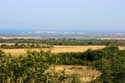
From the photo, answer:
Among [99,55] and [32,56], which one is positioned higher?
[32,56]

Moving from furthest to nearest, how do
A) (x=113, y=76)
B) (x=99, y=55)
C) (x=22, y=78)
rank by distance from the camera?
(x=99, y=55), (x=113, y=76), (x=22, y=78)

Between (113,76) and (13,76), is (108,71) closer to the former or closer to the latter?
(113,76)

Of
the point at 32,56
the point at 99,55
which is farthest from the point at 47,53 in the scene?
the point at 99,55

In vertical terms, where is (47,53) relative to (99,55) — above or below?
above

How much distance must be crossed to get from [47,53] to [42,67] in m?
1.28

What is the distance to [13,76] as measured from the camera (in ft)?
58.9

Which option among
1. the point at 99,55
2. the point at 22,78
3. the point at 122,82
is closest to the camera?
the point at 22,78

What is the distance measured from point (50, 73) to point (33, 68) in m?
0.79

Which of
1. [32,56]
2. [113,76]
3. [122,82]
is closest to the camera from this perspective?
[32,56]

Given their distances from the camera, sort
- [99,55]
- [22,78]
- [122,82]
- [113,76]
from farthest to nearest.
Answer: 1. [99,55]
2. [113,76]
3. [122,82]
4. [22,78]

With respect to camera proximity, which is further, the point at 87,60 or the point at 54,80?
the point at 87,60

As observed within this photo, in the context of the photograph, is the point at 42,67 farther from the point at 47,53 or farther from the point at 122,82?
the point at 122,82

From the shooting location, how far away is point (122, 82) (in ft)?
69.4

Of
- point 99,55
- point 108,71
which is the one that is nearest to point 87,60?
point 99,55
